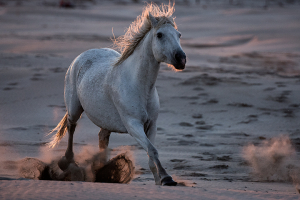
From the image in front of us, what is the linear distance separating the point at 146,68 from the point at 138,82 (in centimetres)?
17

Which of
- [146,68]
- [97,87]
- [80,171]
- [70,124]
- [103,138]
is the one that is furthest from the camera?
[70,124]

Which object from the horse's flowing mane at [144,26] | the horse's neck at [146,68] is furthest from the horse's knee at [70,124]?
the horse's neck at [146,68]

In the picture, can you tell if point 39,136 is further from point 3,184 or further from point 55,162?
point 3,184

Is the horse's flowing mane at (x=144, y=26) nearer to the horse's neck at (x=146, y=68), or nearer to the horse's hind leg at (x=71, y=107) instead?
the horse's neck at (x=146, y=68)

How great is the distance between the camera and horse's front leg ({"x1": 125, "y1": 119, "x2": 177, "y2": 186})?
12.3ft

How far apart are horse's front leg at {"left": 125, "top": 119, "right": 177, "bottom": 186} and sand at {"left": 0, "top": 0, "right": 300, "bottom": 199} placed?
16 centimetres

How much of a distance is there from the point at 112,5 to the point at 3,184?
35.3m

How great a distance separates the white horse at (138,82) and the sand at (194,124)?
0.59 m

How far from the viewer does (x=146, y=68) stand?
4.08 metres

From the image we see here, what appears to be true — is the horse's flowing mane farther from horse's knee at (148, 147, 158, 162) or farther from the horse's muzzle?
horse's knee at (148, 147, 158, 162)

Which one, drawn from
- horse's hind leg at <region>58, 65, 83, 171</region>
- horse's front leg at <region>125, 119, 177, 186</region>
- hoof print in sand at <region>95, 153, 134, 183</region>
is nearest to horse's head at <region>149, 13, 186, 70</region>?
horse's front leg at <region>125, 119, 177, 186</region>

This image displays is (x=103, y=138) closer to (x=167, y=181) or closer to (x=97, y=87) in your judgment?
(x=97, y=87)

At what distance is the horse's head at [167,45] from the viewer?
3708 mm

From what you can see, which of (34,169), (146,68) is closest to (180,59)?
(146,68)
